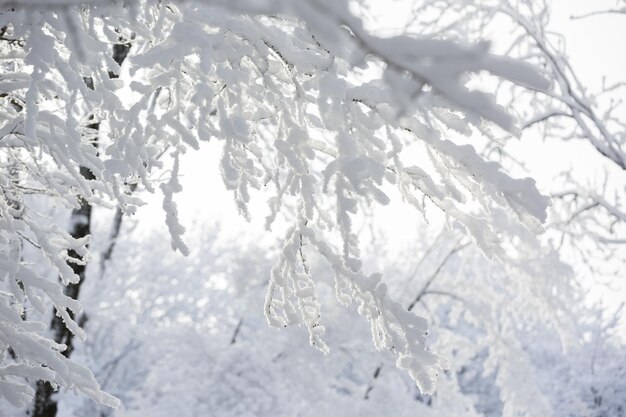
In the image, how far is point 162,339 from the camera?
9281mm

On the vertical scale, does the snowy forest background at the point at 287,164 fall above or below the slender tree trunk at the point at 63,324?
above

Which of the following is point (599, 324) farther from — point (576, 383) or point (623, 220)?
point (623, 220)

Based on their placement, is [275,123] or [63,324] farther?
[63,324]

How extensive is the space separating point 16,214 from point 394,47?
2.86 meters

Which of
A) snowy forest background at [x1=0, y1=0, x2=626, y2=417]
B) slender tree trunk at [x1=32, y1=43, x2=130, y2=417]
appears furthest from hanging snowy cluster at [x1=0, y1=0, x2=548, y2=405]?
slender tree trunk at [x1=32, y1=43, x2=130, y2=417]

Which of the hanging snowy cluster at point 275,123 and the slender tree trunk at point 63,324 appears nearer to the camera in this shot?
the hanging snowy cluster at point 275,123

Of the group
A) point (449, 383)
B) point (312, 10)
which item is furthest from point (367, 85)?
point (449, 383)

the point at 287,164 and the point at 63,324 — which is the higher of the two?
the point at 287,164

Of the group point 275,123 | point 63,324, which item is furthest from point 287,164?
point 63,324

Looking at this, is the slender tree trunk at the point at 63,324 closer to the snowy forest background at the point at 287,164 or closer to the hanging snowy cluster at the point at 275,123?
the snowy forest background at the point at 287,164

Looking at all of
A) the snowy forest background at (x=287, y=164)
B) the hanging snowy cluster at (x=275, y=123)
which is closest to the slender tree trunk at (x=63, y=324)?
the snowy forest background at (x=287, y=164)

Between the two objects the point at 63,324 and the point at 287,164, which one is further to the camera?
the point at 63,324

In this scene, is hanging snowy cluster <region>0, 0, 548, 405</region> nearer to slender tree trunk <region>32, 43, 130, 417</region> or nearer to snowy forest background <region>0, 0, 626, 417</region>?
snowy forest background <region>0, 0, 626, 417</region>

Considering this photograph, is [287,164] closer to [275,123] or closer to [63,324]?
[275,123]
